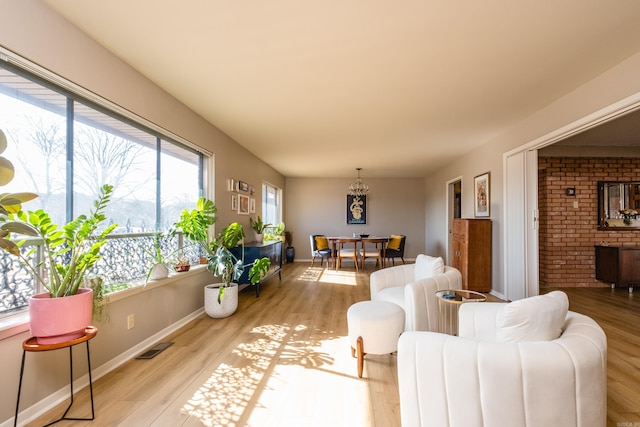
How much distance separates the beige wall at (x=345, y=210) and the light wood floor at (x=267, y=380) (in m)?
5.11

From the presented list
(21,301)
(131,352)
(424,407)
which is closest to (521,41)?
(424,407)

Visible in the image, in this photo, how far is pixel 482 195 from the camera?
501cm

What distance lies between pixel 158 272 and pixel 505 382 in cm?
283

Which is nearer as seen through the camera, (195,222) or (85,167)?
(85,167)

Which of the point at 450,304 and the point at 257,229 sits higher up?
the point at 257,229

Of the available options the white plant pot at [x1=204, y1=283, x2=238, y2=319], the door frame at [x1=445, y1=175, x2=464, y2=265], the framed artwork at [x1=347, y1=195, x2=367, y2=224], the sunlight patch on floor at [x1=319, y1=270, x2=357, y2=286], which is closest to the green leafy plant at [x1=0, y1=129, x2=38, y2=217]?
the white plant pot at [x1=204, y1=283, x2=238, y2=319]

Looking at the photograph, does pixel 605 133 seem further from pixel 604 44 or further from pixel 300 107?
pixel 300 107

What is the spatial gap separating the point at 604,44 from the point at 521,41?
0.64m

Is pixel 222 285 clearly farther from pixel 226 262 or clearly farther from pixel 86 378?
pixel 86 378

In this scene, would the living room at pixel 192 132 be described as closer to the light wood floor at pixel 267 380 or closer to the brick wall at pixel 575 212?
the light wood floor at pixel 267 380

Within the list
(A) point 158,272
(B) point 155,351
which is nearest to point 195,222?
(A) point 158,272

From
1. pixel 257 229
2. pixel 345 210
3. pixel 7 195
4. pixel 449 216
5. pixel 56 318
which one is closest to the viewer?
pixel 7 195

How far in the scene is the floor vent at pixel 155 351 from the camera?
8.23 feet

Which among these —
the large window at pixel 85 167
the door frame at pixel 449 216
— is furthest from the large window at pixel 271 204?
the door frame at pixel 449 216
